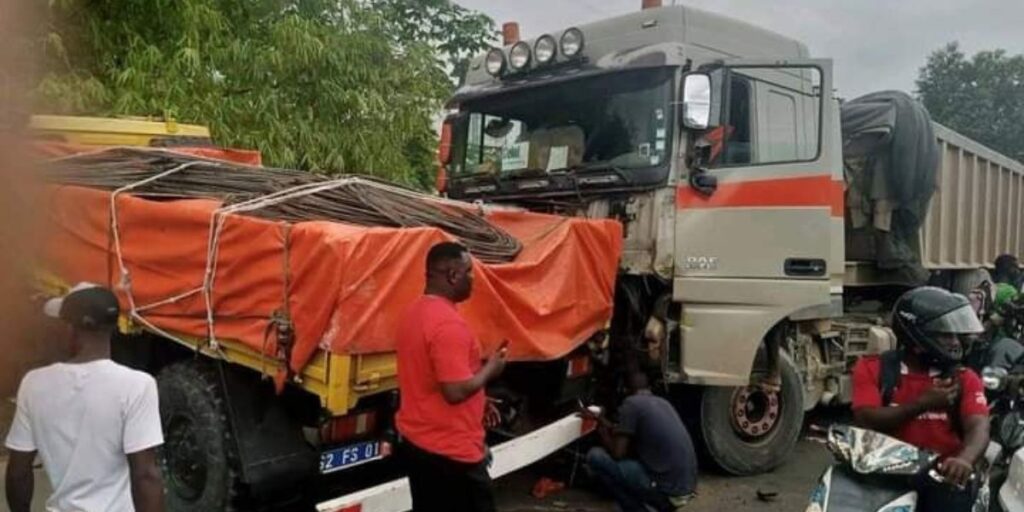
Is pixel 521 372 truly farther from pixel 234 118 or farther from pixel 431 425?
pixel 234 118

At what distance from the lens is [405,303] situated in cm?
374

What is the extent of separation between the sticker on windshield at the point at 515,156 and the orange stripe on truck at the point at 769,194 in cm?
128

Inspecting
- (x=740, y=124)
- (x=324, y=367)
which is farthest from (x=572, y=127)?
(x=324, y=367)

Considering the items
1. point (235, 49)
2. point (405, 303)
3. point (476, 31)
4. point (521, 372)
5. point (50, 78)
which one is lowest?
point (521, 372)

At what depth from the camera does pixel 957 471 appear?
294 centimetres

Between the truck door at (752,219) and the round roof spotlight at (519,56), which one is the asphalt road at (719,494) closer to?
the truck door at (752,219)

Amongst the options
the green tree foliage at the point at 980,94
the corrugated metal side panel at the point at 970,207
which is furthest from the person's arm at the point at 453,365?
the green tree foliage at the point at 980,94

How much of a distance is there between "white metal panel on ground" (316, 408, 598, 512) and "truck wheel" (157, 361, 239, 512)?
513 millimetres

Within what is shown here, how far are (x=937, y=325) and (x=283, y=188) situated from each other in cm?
299

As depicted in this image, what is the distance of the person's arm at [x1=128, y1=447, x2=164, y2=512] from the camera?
2473 millimetres

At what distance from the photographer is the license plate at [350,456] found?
4023mm

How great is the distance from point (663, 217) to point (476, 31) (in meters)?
11.1

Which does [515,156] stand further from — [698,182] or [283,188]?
[283,188]

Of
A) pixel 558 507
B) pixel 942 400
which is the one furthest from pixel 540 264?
pixel 942 400
